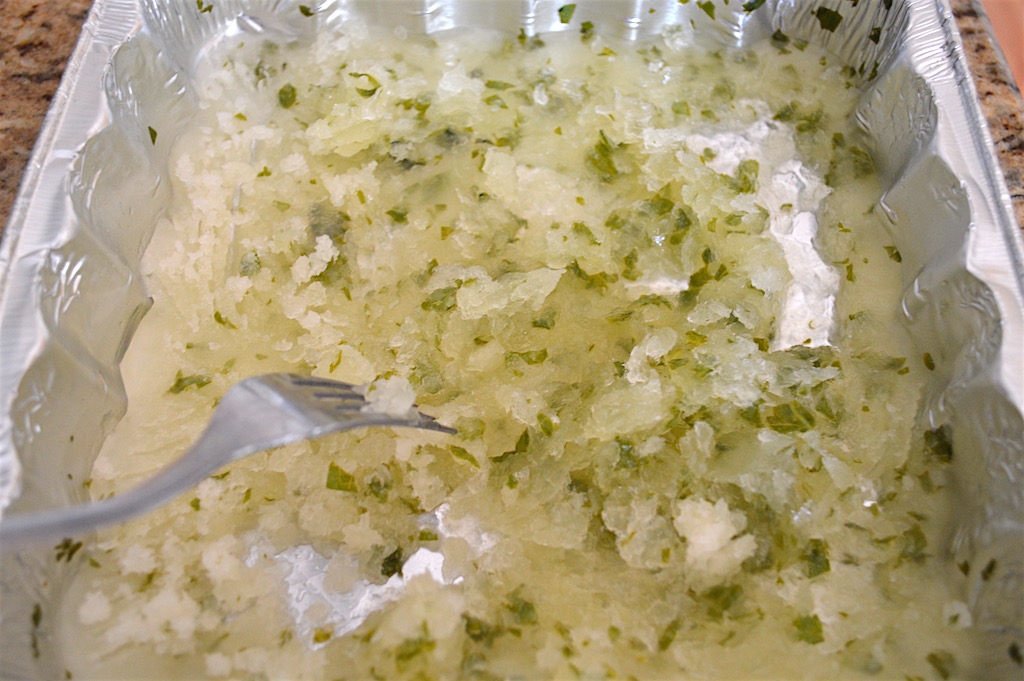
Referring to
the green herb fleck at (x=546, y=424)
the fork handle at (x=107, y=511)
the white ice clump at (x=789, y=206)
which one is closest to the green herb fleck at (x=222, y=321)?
the fork handle at (x=107, y=511)

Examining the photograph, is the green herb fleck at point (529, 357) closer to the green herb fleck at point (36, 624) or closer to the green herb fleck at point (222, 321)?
the green herb fleck at point (222, 321)

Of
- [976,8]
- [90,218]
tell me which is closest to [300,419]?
[90,218]

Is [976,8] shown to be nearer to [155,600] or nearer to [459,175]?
[459,175]

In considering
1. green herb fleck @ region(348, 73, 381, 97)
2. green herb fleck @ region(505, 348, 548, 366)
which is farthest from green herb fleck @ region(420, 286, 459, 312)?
green herb fleck @ region(348, 73, 381, 97)

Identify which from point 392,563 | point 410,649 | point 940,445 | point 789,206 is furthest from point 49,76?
point 940,445

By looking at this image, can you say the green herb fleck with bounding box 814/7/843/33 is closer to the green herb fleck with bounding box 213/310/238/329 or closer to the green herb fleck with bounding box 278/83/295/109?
the green herb fleck with bounding box 278/83/295/109

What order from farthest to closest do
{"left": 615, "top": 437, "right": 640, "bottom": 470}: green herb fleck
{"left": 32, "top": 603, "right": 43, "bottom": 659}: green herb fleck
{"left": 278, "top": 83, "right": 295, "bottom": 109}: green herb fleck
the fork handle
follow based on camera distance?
{"left": 278, "top": 83, "right": 295, "bottom": 109}: green herb fleck < {"left": 615, "top": 437, "right": 640, "bottom": 470}: green herb fleck < {"left": 32, "top": 603, "right": 43, "bottom": 659}: green herb fleck < the fork handle
